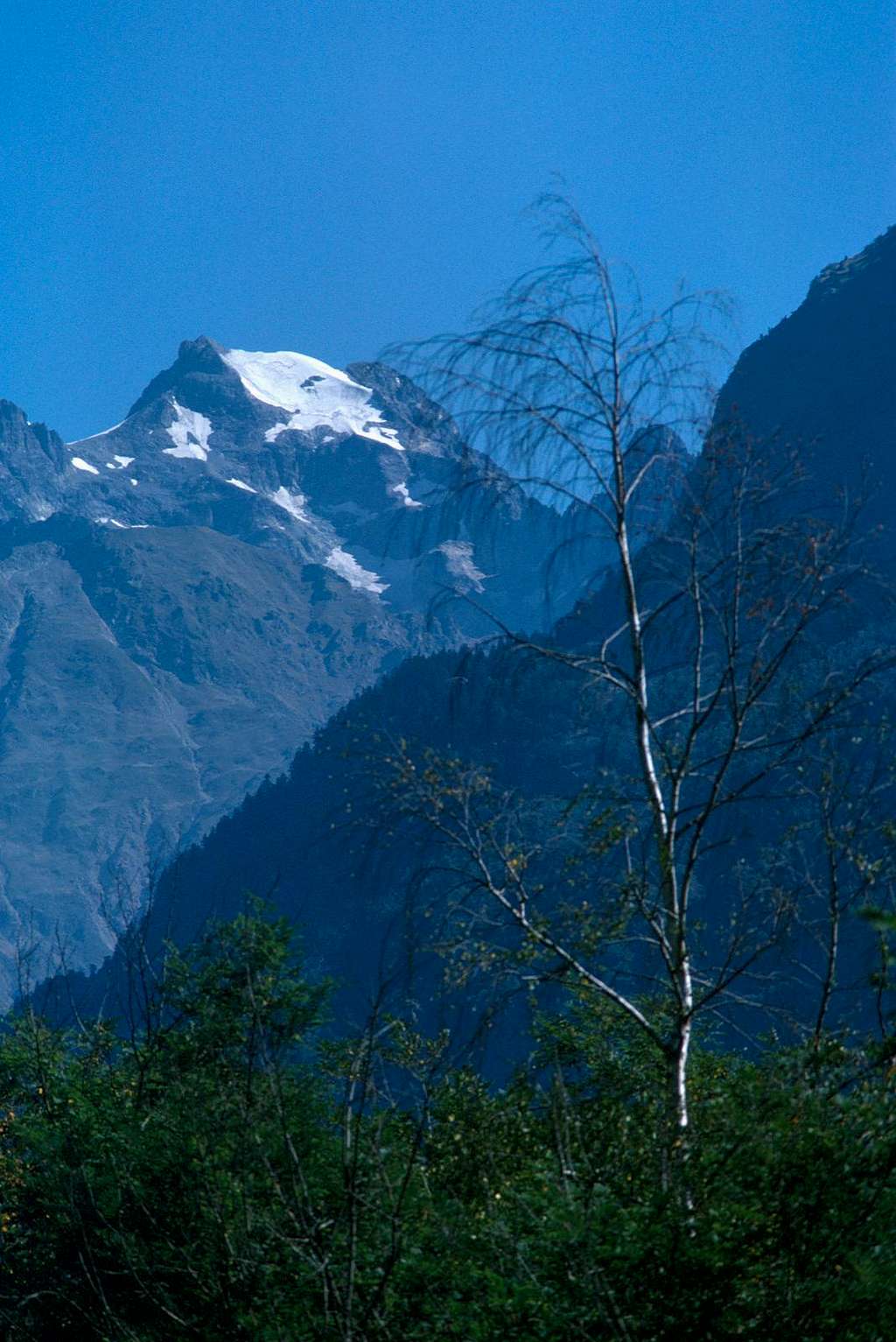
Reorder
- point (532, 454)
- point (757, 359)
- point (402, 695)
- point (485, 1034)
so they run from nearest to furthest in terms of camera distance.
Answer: point (485, 1034), point (532, 454), point (402, 695), point (757, 359)

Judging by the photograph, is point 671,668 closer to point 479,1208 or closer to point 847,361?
point 479,1208

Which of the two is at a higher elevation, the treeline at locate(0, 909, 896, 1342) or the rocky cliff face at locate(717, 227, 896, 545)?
the rocky cliff face at locate(717, 227, 896, 545)

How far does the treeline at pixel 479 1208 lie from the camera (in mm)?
5160

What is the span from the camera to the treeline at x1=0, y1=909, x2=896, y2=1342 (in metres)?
5.16

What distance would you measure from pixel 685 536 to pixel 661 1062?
3483 millimetres

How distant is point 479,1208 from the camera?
691 cm

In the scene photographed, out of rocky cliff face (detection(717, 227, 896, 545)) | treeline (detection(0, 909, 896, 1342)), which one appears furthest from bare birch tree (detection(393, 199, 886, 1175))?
rocky cliff face (detection(717, 227, 896, 545))

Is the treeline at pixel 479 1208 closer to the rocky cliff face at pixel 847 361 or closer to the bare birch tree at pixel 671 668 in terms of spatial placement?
the bare birch tree at pixel 671 668

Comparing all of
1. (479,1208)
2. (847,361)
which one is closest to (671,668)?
(479,1208)

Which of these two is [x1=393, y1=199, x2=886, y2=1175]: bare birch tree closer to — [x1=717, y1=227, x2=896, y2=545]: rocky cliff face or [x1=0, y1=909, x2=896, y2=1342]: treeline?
[x1=0, y1=909, x2=896, y2=1342]: treeline

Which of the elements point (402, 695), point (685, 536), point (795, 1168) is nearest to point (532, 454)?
point (685, 536)

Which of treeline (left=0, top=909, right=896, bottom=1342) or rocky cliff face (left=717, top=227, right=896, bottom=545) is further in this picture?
rocky cliff face (left=717, top=227, right=896, bottom=545)

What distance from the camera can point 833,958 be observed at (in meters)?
9.33

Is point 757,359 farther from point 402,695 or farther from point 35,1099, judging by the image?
point 35,1099
